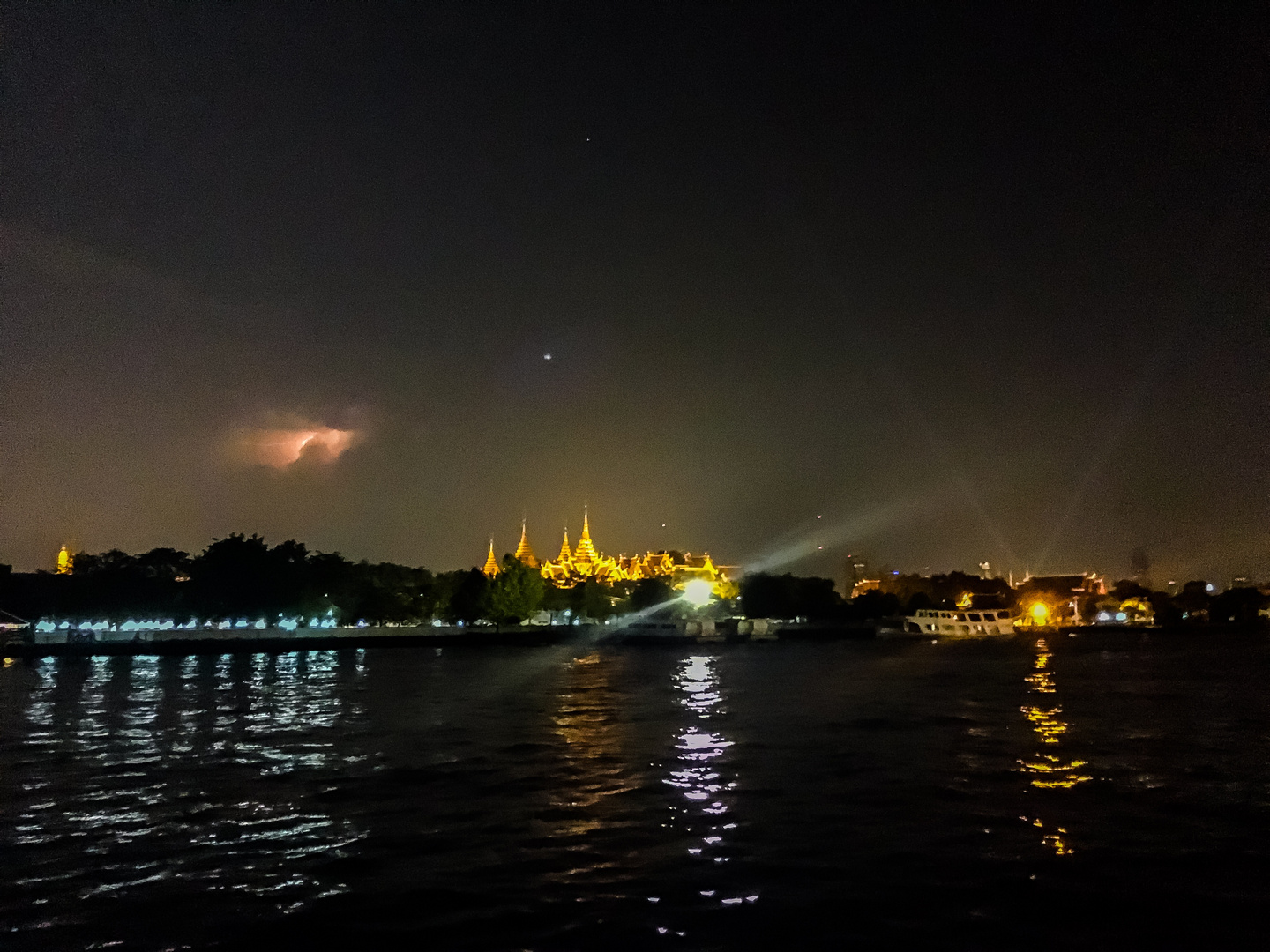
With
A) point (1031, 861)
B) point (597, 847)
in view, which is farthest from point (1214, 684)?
point (597, 847)

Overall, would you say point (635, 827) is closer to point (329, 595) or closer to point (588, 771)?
point (588, 771)

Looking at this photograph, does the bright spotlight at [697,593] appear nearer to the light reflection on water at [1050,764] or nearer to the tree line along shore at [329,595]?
the tree line along shore at [329,595]

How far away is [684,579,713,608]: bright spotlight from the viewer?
165475 mm

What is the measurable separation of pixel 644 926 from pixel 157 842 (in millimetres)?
8349

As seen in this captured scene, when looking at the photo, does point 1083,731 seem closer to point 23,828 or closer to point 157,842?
point 157,842

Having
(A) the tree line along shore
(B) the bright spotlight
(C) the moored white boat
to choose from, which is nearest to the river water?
(A) the tree line along shore

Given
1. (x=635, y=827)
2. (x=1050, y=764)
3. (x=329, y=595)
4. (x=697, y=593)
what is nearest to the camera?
(x=635, y=827)

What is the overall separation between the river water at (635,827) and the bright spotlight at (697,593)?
131286 mm

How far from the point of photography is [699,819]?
1538 centimetres

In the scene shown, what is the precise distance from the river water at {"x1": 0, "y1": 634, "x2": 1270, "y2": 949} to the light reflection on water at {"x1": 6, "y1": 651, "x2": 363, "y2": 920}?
89mm

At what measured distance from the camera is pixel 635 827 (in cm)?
1491

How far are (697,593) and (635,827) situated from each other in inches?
6482

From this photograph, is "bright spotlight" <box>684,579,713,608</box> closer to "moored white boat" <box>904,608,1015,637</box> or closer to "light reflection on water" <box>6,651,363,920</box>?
"moored white boat" <box>904,608,1015,637</box>

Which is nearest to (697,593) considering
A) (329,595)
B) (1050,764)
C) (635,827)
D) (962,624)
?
(962,624)
